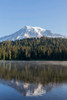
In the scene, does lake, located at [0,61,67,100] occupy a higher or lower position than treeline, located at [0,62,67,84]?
higher

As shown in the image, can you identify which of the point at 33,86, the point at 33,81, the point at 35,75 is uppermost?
the point at 33,86

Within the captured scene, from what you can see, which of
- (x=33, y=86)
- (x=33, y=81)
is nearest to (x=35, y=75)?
(x=33, y=81)

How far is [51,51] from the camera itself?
170 metres

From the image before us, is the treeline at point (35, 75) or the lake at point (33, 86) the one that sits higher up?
the lake at point (33, 86)

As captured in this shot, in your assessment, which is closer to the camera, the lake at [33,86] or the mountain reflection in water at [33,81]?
the lake at [33,86]

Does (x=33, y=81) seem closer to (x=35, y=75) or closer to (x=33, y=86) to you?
(x=33, y=86)

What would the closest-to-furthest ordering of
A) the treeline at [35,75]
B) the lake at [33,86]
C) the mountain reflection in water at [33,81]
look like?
the lake at [33,86] < the mountain reflection in water at [33,81] < the treeline at [35,75]

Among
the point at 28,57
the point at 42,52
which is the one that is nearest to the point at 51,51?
the point at 42,52

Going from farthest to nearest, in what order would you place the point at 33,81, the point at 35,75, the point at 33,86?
1. the point at 35,75
2. the point at 33,81
3. the point at 33,86

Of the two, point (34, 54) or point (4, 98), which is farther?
point (34, 54)

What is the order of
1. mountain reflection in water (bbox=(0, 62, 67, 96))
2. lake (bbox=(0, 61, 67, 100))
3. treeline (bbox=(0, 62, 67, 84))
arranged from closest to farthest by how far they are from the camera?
lake (bbox=(0, 61, 67, 100)), mountain reflection in water (bbox=(0, 62, 67, 96)), treeline (bbox=(0, 62, 67, 84))

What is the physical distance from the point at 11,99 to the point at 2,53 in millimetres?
157717

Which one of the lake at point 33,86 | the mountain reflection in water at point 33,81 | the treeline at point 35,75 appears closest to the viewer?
the lake at point 33,86

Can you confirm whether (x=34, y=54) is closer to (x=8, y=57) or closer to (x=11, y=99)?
(x=8, y=57)
